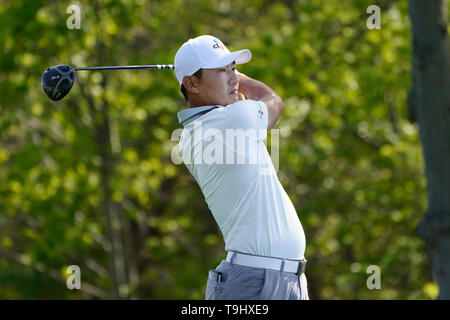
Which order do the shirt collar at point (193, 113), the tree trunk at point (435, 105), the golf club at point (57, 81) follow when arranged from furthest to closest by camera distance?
the tree trunk at point (435, 105) → the golf club at point (57, 81) → the shirt collar at point (193, 113)

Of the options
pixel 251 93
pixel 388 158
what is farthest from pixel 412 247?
pixel 251 93

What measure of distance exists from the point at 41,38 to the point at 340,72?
13.1 feet

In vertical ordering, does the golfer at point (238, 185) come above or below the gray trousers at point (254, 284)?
above

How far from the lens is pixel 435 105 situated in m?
6.16

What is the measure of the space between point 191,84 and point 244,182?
0.59 m

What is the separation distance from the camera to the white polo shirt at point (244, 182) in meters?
3.78

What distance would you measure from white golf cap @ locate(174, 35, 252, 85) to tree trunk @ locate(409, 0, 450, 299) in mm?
2445

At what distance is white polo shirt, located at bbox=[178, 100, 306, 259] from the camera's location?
3.78 meters

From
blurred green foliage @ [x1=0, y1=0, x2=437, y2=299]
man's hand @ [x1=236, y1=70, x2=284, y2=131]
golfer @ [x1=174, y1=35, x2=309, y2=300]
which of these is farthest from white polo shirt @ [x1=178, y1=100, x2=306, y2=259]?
blurred green foliage @ [x1=0, y1=0, x2=437, y2=299]

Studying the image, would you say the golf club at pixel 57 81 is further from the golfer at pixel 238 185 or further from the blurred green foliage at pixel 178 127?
the blurred green foliage at pixel 178 127

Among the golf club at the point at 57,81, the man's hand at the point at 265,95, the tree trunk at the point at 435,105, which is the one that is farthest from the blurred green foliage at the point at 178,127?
the golf club at the point at 57,81

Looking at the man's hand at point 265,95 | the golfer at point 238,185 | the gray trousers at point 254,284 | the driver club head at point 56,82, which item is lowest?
the gray trousers at point 254,284

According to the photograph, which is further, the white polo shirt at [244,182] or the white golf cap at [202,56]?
the white golf cap at [202,56]
